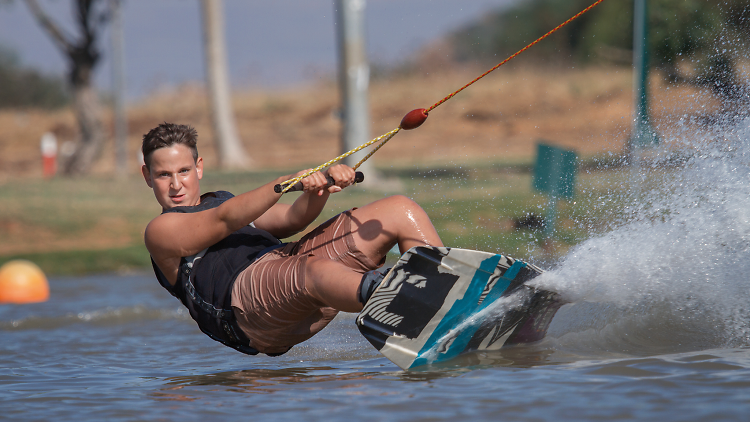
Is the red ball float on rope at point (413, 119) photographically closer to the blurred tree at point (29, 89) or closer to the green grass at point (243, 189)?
the green grass at point (243, 189)

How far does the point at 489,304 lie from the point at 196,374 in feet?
4.75

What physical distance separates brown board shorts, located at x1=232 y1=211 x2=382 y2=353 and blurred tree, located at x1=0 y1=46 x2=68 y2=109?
35444mm

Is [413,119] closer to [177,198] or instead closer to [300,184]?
[300,184]

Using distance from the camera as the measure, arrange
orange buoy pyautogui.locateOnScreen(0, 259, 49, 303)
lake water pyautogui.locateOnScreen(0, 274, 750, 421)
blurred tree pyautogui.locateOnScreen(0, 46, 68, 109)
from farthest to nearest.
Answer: blurred tree pyautogui.locateOnScreen(0, 46, 68, 109)
orange buoy pyautogui.locateOnScreen(0, 259, 49, 303)
lake water pyautogui.locateOnScreen(0, 274, 750, 421)

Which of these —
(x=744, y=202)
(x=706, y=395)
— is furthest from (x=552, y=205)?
(x=706, y=395)

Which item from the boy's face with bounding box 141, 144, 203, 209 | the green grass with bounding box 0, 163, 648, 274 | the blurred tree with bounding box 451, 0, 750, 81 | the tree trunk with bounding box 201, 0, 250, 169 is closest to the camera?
the boy's face with bounding box 141, 144, 203, 209

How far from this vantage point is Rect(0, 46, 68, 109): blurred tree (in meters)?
36.4

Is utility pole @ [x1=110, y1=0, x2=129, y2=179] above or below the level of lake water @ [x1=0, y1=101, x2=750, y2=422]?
above

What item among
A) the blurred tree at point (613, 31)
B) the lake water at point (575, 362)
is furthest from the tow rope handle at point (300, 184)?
the blurred tree at point (613, 31)

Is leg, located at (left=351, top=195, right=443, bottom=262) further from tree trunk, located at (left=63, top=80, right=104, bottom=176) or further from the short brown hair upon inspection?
tree trunk, located at (left=63, top=80, right=104, bottom=176)

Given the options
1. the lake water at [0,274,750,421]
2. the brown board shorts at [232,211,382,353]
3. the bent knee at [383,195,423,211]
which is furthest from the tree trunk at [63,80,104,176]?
the bent knee at [383,195,423,211]

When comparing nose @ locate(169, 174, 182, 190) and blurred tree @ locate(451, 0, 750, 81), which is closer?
nose @ locate(169, 174, 182, 190)

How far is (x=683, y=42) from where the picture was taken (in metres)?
12.4

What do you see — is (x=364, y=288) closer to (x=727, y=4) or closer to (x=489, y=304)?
(x=489, y=304)
